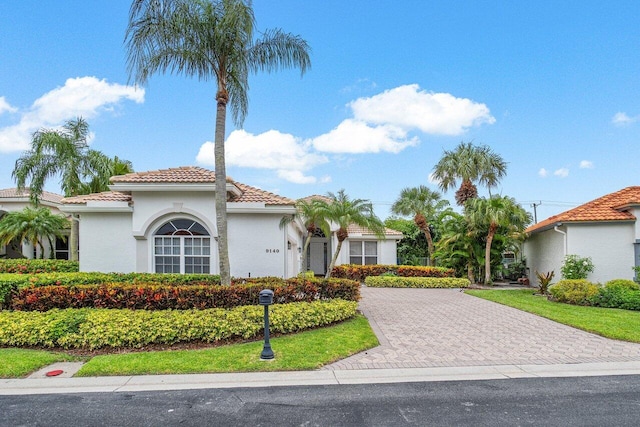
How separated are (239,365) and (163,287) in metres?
3.69

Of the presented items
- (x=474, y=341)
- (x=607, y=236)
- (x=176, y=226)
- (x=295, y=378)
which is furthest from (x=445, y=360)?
(x=607, y=236)

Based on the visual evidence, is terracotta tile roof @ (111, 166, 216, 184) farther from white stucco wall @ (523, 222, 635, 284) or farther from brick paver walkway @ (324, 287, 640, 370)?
white stucco wall @ (523, 222, 635, 284)

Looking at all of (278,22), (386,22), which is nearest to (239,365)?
(278,22)

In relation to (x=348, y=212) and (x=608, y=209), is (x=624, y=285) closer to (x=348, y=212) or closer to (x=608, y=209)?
(x=608, y=209)

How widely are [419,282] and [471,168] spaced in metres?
9.16

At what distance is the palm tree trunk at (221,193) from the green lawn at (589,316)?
30.4 feet

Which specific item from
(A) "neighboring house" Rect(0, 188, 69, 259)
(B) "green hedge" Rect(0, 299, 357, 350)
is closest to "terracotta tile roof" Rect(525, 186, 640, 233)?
(B) "green hedge" Rect(0, 299, 357, 350)

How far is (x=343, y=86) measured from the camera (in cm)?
1941

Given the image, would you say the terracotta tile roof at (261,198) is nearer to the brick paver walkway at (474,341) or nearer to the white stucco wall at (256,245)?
the white stucco wall at (256,245)

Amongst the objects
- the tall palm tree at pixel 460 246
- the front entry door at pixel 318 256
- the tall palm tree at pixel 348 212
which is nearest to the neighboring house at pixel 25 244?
the front entry door at pixel 318 256

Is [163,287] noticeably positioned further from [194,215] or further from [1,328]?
[194,215]

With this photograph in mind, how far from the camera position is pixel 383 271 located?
23.2 m

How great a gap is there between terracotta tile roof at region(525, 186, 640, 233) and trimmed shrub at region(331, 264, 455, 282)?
6493mm

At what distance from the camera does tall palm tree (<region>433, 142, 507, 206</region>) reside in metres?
25.2
